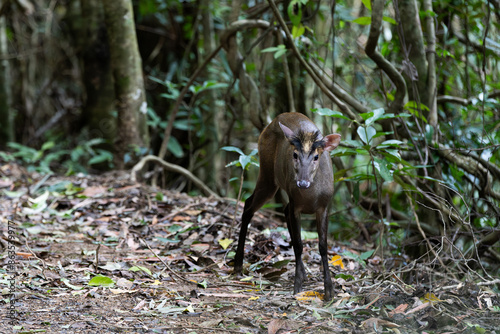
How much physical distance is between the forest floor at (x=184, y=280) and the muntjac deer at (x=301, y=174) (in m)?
0.26

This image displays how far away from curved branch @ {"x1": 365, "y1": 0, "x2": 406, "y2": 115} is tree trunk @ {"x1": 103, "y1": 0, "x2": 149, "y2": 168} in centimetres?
319

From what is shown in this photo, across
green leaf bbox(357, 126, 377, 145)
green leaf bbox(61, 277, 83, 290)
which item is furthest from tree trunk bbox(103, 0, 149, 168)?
green leaf bbox(357, 126, 377, 145)

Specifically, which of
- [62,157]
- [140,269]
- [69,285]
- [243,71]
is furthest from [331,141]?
[62,157]

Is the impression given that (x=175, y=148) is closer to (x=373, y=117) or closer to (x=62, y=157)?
(x=62, y=157)

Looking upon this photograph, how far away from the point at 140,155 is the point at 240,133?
2.90 metres

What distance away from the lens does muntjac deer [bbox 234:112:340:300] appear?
11.6 ft

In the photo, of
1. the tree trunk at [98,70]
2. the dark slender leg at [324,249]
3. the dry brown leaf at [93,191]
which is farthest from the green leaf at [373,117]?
the tree trunk at [98,70]

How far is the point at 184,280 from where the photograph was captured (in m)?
3.73

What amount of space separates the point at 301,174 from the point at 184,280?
1.15m

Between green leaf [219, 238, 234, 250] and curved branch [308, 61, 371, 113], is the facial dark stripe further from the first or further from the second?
curved branch [308, 61, 371, 113]

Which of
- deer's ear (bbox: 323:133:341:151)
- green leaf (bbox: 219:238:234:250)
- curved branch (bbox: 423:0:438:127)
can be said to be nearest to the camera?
deer's ear (bbox: 323:133:341:151)

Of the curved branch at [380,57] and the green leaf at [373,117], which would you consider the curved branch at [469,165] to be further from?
the green leaf at [373,117]

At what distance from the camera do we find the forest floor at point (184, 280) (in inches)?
119

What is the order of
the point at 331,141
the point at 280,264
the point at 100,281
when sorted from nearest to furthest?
the point at 100,281 < the point at 331,141 < the point at 280,264
